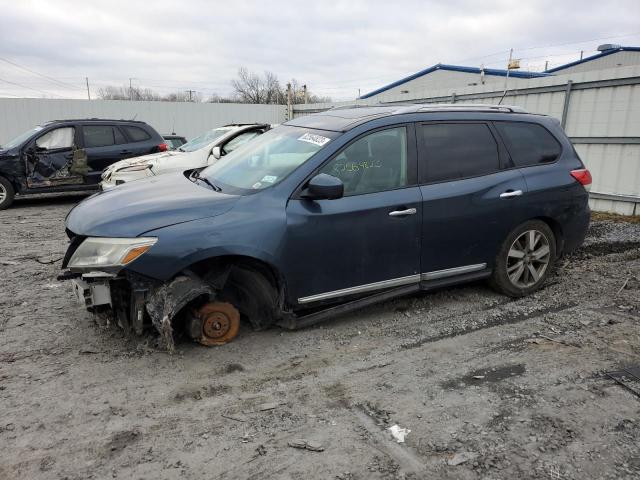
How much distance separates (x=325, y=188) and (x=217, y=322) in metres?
1.32

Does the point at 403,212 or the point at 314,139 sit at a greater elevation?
the point at 314,139

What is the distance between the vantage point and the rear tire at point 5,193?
31.1ft

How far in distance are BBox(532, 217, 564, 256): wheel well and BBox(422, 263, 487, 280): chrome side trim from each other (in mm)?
836

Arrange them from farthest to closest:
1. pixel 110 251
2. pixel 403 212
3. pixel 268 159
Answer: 1. pixel 268 159
2. pixel 403 212
3. pixel 110 251

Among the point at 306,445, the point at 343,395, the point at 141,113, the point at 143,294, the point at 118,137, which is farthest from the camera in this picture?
the point at 141,113

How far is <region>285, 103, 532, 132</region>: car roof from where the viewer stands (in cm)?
393

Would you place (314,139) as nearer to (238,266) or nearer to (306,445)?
(238,266)

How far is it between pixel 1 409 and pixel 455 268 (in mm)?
3566

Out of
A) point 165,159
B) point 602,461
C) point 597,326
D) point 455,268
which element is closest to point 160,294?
point 455,268

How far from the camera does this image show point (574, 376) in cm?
323

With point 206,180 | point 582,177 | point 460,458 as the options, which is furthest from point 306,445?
point 582,177

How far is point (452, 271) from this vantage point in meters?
4.21

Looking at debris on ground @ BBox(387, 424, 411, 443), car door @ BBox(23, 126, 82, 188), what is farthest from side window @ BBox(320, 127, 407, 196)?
car door @ BBox(23, 126, 82, 188)

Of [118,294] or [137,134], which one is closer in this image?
[118,294]
